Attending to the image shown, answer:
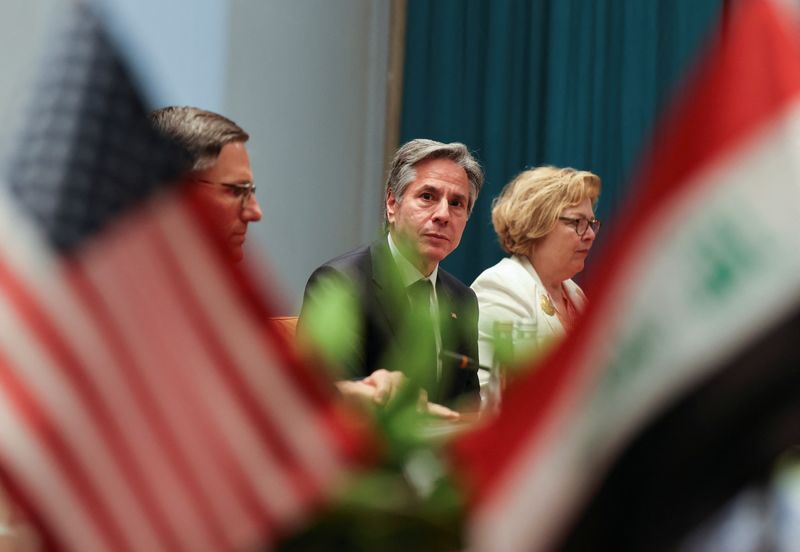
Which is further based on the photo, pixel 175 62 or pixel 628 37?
pixel 628 37

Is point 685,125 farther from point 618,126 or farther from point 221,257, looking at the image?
point 618,126

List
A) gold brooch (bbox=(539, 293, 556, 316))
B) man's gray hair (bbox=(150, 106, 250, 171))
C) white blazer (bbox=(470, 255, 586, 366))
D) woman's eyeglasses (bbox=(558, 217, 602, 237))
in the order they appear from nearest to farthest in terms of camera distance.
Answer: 1. man's gray hair (bbox=(150, 106, 250, 171))
2. white blazer (bbox=(470, 255, 586, 366))
3. gold brooch (bbox=(539, 293, 556, 316))
4. woman's eyeglasses (bbox=(558, 217, 602, 237))

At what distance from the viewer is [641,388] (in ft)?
1.46

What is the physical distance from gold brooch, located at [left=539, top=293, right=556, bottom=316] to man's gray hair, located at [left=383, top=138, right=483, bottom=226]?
39 cm

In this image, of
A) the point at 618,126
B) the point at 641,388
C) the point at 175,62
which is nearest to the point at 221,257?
the point at 641,388

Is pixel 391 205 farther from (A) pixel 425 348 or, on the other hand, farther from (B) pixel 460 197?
(A) pixel 425 348

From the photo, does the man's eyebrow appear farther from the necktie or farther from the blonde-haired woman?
the necktie

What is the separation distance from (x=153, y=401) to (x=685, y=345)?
0.25 metres

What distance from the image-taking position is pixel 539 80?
5023mm

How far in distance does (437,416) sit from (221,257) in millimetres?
156

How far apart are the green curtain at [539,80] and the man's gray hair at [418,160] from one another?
1.52 m

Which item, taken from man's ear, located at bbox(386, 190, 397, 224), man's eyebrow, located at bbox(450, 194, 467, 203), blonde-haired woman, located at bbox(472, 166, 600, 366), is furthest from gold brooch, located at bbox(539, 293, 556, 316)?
man's ear, located at bbox(386, 190, 397, 224)

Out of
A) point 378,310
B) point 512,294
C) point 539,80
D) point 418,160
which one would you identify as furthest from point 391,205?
point 539,80

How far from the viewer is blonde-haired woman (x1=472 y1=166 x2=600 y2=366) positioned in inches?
120
